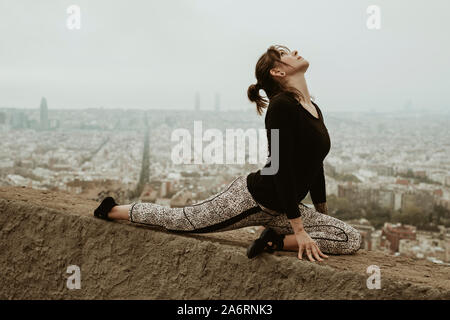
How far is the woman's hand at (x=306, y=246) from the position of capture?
73.7 inches

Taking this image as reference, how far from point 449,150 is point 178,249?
495 inches

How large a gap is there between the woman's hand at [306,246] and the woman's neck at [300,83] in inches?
25.7

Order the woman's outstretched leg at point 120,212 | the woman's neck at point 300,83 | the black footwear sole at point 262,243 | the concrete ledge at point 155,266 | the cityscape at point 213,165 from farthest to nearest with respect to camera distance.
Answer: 1. the cityscape at point 213,165
2. the woman's outstretched leg at point 120,212
3. the woman's neck at point 300,83
4. the black footwear sole at point 262,243
5. the concrete ledge at point 155,266

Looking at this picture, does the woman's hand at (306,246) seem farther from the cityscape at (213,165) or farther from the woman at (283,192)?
the cityscape at (213,165)

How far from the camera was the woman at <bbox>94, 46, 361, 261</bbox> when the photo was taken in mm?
1825

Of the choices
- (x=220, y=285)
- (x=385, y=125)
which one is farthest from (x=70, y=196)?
(x=385, y=125)

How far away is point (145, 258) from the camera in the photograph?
221cm

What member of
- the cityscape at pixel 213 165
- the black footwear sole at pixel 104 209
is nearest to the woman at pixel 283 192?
the black footwear sole at pixel 104 209

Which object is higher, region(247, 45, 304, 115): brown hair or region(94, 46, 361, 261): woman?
region(247, 45, 304, 115): brown hair

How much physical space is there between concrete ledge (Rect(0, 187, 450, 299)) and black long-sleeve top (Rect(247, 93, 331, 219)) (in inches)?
11.0

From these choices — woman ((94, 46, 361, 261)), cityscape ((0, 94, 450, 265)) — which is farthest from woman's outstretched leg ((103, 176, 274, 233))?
cityscape ((0, 94, 450, 265))

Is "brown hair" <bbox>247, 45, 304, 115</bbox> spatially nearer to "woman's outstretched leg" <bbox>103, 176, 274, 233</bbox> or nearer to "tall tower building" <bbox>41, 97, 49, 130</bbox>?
"woman's outstretched leg" <bbox>103, 176, 274, 233</bbox>
